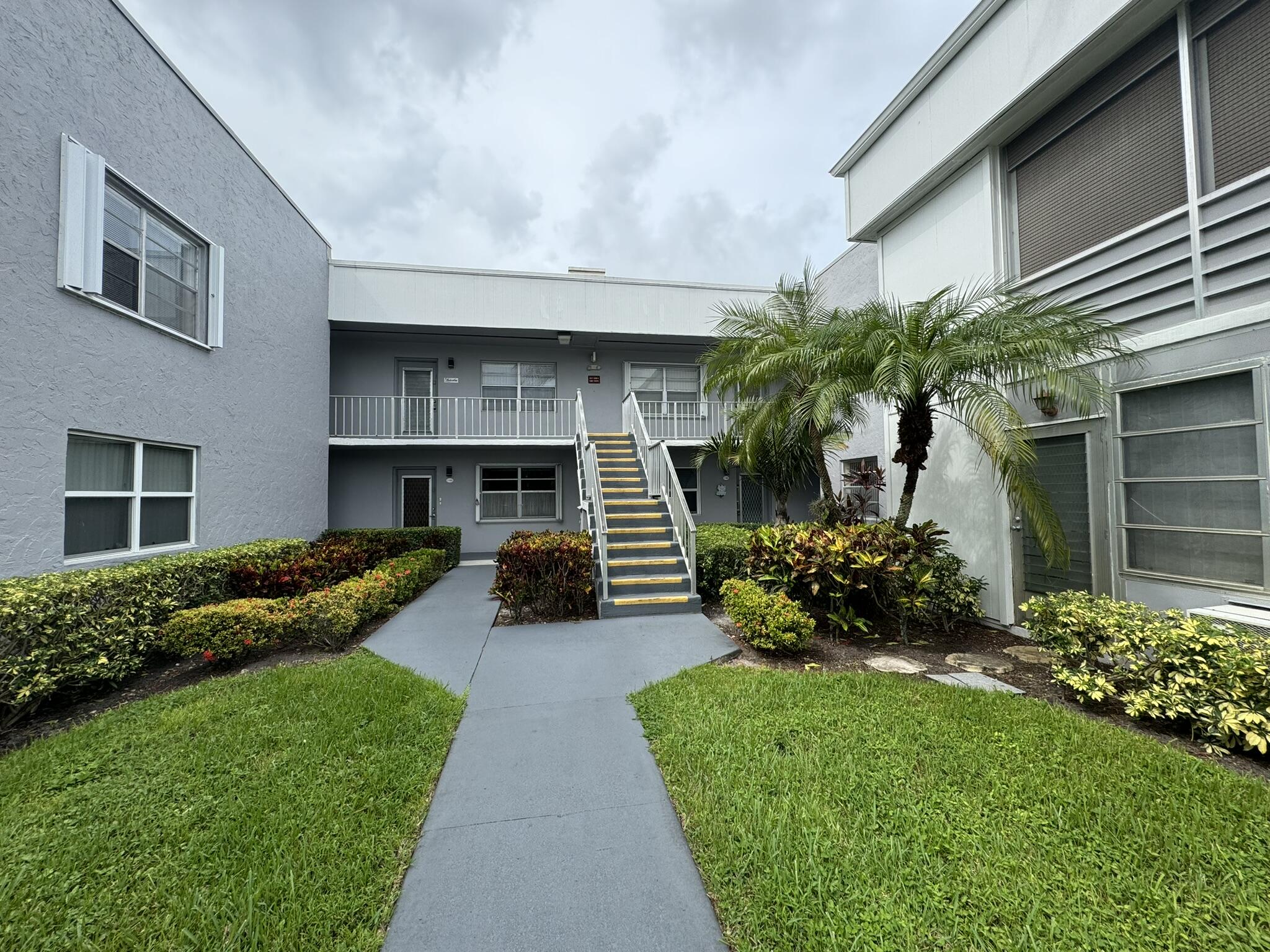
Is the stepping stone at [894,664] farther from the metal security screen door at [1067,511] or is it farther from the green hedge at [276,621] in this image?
the green hedge at [276,621]

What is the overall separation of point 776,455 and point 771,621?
4348mm

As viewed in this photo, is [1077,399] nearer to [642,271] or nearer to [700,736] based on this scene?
[700,736]

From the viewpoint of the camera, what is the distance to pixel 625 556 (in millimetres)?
7133

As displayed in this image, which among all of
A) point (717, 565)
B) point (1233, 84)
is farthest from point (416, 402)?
point (1233, 84)

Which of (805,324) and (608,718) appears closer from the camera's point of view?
(608,718)

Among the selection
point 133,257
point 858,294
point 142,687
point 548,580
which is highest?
point 858,294

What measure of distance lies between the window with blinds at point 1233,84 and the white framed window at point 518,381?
1037 cm

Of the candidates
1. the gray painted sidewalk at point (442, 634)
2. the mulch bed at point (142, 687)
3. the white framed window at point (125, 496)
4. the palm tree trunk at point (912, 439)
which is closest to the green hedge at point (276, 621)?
the mulch bed at point (142, 687)

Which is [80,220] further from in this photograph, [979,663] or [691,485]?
[691,485]

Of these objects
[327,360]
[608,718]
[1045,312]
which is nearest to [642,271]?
[327,360]

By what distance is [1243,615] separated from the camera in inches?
143

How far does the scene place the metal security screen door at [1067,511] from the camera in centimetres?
511

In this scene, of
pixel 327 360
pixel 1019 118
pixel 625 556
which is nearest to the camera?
pixel 1019 118

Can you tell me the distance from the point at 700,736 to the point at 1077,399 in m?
4.65
